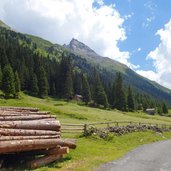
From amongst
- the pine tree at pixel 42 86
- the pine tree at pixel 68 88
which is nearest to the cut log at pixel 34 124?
the pine tree at pixel 42 86

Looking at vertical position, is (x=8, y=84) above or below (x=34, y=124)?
above

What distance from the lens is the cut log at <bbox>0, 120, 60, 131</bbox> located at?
76.8ft

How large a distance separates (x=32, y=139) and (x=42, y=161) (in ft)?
5.25

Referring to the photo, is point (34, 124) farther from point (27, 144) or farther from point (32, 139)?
point (27, 144)

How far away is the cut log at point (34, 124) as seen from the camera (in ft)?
76.8

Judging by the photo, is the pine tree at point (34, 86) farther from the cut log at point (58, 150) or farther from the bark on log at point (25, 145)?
the bark on log at point (25, 145)

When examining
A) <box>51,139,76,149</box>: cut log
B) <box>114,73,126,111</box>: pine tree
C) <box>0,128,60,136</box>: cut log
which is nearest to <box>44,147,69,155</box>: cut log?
<box>51,139,76,149</box>: cut log

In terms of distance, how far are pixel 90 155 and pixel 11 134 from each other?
9214 millimetres

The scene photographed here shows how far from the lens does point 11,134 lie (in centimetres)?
2264

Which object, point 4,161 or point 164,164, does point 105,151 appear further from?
point 4,161

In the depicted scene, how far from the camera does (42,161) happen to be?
23953 millimetres

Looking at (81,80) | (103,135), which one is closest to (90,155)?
(103,135)

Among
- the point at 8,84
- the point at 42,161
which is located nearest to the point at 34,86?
the point at 8,84

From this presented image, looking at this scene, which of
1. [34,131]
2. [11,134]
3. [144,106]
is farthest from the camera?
[144,106]
